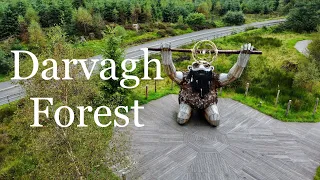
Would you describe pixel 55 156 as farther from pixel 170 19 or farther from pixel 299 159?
pixel 170 19

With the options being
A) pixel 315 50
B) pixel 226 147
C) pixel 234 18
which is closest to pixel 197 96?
pixel 226 147

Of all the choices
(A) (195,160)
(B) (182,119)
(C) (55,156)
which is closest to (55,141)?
(C) (55,156)

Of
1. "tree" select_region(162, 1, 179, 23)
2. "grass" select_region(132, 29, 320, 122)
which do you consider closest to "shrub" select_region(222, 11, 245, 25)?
"tree" select_region(162, 1, 179, 23)

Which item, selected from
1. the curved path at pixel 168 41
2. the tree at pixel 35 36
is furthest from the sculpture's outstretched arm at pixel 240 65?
the tree at pixel 35 36

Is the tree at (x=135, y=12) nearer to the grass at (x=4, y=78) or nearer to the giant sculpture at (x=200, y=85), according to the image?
the grass at (x=4, y=78)

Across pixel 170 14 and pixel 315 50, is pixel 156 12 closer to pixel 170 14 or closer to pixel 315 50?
pixel 170 14

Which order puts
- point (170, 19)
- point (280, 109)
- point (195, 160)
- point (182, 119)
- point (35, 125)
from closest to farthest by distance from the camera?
1. point (35, 125)
2. point (195, 160)
3. point (182, 119)
4. point (280, 109)
5. point (170, 19)

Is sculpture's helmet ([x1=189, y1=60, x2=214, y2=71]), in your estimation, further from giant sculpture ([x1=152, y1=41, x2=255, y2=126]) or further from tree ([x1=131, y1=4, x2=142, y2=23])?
A: tree ([x1=131, y1=4, x2=142, y2=23])
